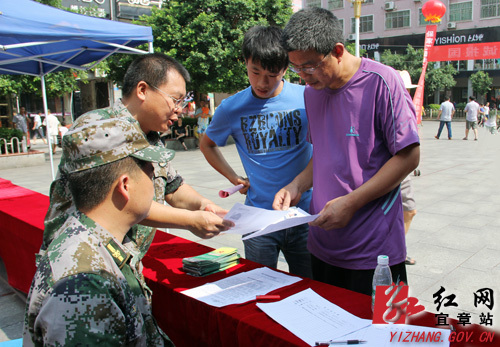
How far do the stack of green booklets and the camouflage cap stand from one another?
0.83 metres

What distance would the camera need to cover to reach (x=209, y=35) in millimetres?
11977

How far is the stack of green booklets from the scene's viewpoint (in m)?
1.93

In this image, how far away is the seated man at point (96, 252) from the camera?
1.03 m

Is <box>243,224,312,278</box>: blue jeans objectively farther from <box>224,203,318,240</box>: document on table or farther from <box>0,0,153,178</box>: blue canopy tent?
<box>0,0,153,178</box>: blue canopy tent

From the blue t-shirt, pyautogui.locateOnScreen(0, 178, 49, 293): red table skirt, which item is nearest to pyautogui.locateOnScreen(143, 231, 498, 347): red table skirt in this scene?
the blue t-shirt

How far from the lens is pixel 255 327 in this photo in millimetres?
1398

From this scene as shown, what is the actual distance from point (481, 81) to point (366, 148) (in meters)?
34.9

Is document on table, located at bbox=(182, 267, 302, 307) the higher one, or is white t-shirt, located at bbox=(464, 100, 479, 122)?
white t-shirt, located at bbox=(464, 100, 479, 122)

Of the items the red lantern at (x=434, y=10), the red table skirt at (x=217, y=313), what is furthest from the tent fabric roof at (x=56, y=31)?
the red lantern at (x=434, y=10)

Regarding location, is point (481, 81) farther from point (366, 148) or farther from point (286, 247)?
point (366, 148)

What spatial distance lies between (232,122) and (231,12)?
10900 mm

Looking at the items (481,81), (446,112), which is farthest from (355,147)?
(481,81)

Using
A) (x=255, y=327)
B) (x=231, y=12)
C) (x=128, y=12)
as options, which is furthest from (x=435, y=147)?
(x=128, y=12)

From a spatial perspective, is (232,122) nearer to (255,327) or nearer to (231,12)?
(255,327)
